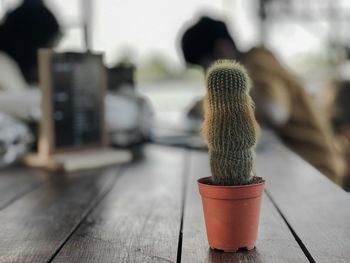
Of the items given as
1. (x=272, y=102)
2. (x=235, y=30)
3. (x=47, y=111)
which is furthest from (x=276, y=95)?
(x=235, y=30)

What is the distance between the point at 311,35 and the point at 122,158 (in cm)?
566

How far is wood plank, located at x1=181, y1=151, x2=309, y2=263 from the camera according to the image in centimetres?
93

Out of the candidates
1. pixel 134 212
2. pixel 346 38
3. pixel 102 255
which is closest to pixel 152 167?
pixel 134 212

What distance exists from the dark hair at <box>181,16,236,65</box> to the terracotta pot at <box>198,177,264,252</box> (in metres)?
2.34

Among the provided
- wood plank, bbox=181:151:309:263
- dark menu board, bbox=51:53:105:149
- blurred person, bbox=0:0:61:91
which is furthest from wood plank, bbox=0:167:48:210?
blurred person, bbox=0:0:61:91

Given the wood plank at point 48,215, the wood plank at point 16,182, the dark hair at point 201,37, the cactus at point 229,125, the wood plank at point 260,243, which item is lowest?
the wood plank at point 16,182

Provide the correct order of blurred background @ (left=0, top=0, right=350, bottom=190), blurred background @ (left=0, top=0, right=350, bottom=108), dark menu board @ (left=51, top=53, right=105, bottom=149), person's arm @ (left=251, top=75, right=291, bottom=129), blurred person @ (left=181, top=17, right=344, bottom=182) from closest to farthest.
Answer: dark menu board @ (left=51, top=53, right=105, bottom=149), blurred person @ (left=181, top=17, right=344, bottom=182), person's arm @ (left=251, top=75, right=291, bottom=129), blurred background @ (left=0, top=0, right=350, bottom=190), blurred background @ (left=0, top=0, right=350, bottom=108)

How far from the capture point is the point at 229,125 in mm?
920

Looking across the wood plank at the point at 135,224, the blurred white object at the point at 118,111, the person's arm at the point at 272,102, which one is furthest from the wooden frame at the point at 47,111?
the person's arm at the point at 272,102

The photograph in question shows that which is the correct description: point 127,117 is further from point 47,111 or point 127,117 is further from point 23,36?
point 23,36

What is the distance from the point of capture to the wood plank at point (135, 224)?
96cm

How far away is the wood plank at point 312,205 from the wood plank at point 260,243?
23 mm

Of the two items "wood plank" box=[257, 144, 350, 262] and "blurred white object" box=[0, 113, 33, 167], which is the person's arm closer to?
"wood plank" box=[257, 144, 350, 262]

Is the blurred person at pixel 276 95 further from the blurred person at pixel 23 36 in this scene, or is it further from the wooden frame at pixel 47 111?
the wooden frame at pixel 47 111
